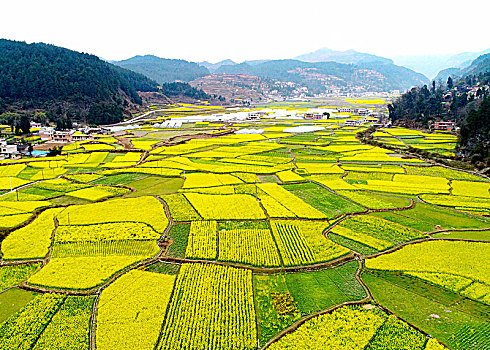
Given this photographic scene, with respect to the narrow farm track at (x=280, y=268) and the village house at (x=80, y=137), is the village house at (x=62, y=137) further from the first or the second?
the narrow farm track at (x=280, y=268)

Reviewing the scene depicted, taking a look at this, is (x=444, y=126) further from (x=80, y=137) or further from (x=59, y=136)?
(x=59, y=136)

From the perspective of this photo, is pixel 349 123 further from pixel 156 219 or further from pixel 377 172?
pixel 156 219

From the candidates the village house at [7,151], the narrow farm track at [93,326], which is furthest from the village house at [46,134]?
the narrow farm track at [93,326]

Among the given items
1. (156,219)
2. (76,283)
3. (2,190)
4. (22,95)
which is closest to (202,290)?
(76,283)

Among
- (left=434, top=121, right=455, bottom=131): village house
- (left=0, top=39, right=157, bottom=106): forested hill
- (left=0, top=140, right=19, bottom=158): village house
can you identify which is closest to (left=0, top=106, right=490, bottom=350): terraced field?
(left=0, top=140, right=19, bottom=158): village house

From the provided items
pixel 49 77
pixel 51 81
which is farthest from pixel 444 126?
pixel 49 77

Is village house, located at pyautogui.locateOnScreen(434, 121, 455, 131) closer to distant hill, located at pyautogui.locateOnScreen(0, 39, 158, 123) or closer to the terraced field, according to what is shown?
the terraced field
